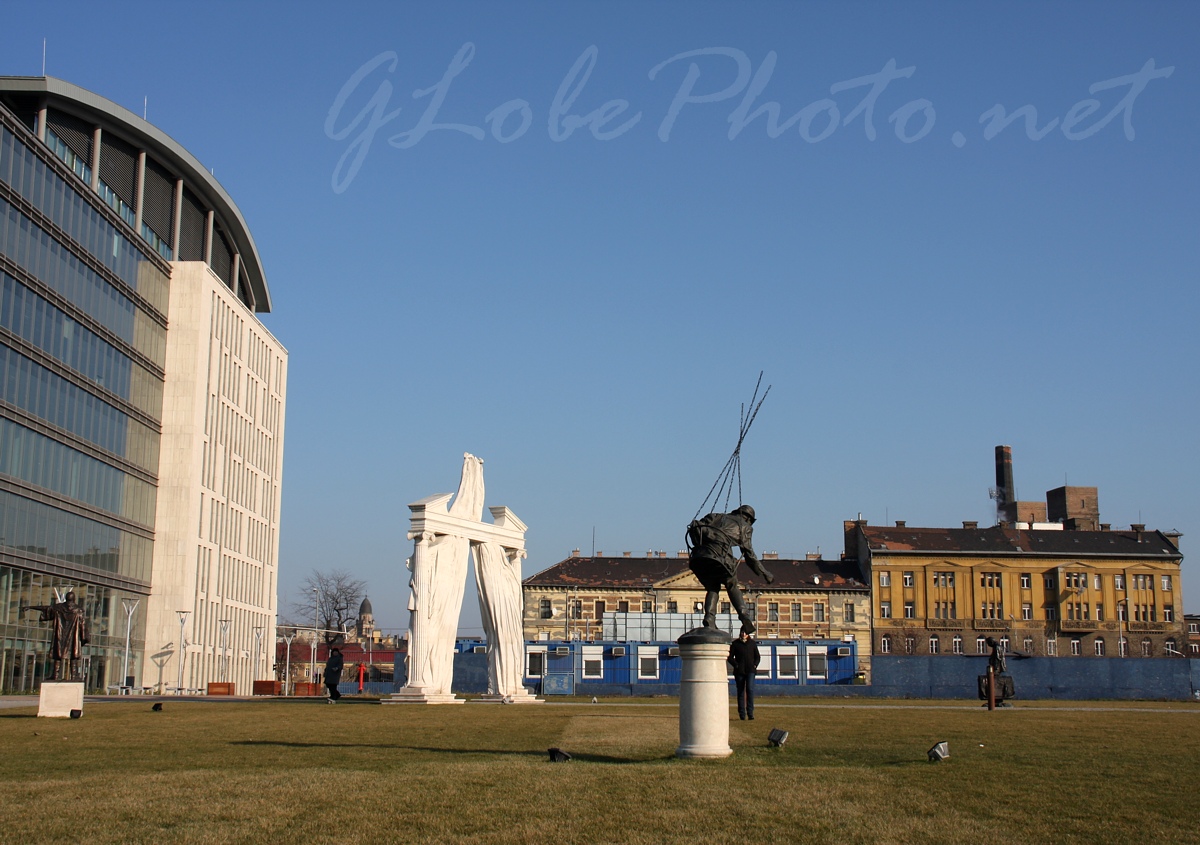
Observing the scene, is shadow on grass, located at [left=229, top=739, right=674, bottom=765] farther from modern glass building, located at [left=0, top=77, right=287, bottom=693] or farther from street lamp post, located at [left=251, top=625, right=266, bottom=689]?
street lamp post, located at [left=251, top=625, right=266, bottom=689]

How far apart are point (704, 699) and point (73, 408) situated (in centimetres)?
5464

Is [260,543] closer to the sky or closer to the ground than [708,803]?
closer to the sky

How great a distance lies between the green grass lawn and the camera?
360 inches

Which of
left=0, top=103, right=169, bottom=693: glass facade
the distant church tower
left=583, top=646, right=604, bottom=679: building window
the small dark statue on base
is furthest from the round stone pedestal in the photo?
the distant church tower

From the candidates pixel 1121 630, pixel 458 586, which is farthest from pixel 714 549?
pixel 1121 630

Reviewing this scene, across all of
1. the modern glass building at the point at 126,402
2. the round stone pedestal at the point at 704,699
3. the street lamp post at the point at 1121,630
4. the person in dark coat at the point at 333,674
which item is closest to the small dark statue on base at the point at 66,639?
the person in dark coat at the point at 333,674

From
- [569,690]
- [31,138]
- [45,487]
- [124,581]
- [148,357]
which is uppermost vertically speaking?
[31,138]

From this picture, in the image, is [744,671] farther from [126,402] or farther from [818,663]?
[126,402]

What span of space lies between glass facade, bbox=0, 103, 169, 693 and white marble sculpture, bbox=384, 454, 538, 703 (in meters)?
26.6

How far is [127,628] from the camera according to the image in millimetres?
65062

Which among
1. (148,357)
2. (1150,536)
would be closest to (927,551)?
(1150,536)

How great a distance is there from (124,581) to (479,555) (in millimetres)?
35851

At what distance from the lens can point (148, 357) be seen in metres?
70.1

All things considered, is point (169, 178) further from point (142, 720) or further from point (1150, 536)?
point (1150, 536)
